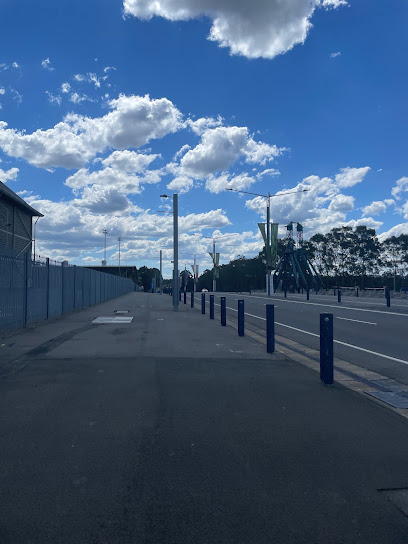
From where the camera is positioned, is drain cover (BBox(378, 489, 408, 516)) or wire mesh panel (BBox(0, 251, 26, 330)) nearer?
drain cover (BBox(378, 489, 408, 516))

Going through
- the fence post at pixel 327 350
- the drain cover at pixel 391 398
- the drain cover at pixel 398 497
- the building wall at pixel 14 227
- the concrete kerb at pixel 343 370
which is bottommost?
the drain cover at pixel 398 497

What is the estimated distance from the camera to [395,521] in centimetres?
327

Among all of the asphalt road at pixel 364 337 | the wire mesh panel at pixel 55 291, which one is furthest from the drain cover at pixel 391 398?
the wire mesh panel at pixel 55 291

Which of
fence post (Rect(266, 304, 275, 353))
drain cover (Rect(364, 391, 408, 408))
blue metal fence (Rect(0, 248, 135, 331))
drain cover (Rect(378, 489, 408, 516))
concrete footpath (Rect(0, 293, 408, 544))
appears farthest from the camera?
blue metal fence (Rect(0, 248, 135, 331))

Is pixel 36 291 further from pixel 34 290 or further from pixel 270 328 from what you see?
pixel 270 328

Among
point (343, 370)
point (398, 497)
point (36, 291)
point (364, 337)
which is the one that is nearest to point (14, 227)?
point (36, 291)

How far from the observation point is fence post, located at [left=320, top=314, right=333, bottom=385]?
7438 mm

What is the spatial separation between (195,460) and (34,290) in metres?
13.7

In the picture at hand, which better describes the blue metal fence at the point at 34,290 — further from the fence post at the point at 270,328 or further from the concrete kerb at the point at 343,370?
the fence post at the point at 270,328

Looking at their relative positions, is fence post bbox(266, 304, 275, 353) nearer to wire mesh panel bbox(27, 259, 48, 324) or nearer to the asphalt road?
the asphalt road

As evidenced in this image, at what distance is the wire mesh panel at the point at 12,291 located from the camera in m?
13.4

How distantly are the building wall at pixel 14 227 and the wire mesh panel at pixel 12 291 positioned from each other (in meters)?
24.3

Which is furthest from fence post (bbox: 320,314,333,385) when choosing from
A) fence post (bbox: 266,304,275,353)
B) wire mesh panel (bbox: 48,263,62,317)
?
wire mesh panel (bbox: 48,263,62,317)

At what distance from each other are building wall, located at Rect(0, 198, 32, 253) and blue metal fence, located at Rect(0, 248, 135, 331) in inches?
648
